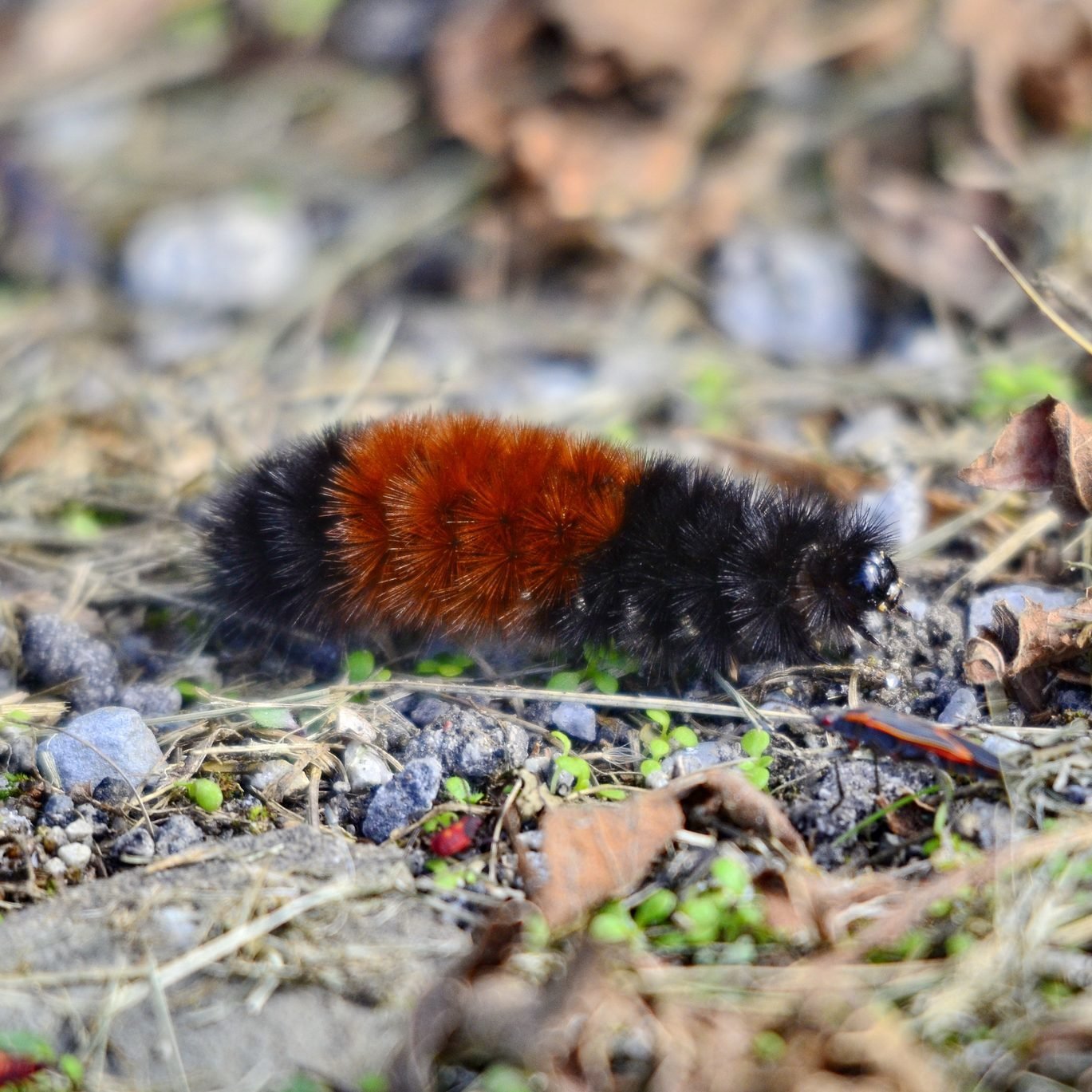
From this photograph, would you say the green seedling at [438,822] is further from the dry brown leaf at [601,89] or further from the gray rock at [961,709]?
the dry brown leaf at [601,89]

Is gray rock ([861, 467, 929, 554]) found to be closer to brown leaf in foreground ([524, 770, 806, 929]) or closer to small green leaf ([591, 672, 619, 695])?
small green leaf ([591, 672, 619, 695])

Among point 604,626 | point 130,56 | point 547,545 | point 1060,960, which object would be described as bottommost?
point 1060,960

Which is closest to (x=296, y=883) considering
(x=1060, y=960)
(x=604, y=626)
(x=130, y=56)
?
(x=604, y=626)

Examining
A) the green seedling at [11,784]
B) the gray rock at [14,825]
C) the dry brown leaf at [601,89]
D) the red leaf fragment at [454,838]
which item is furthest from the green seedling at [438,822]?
the dry brown leaf at [601,89]

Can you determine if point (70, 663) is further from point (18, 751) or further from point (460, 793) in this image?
point (460, 793)

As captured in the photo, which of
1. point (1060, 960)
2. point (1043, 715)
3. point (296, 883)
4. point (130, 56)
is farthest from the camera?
point (130, 56)

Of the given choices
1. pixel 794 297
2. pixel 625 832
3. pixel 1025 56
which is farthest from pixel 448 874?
pixel 1025 56

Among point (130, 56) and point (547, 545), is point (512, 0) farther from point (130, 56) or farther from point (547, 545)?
point (547, 545)
